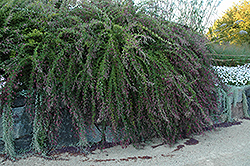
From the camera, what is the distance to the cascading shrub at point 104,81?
1.78 metres

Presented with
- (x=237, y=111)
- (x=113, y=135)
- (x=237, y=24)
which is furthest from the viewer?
(x=237, y=24)

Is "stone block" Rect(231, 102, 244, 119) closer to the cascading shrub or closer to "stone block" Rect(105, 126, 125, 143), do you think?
the cascading shrub

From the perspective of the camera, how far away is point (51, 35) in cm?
200

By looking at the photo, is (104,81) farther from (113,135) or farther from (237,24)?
(237,24)

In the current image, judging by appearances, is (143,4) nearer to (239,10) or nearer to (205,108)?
(205,108)

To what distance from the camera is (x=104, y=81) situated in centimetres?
188

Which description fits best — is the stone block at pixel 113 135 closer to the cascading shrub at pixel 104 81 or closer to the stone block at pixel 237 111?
the cascading shrub at pixel 104 81

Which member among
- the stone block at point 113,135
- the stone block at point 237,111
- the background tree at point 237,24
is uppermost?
the background tree at point 237,24

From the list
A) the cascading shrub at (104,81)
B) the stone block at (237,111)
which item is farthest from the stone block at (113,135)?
the stone block at (237,111)

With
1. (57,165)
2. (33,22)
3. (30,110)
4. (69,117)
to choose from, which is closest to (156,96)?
(69,117)

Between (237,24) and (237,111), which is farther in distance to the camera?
(237,24)

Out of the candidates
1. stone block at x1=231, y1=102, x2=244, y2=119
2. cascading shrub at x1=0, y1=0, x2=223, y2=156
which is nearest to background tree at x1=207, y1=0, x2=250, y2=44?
stone block at x1=231, y1=102, x2=244, y2=119

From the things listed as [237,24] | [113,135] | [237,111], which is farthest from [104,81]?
[237,24]

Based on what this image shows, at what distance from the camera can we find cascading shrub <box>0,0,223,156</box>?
70.1 inches
